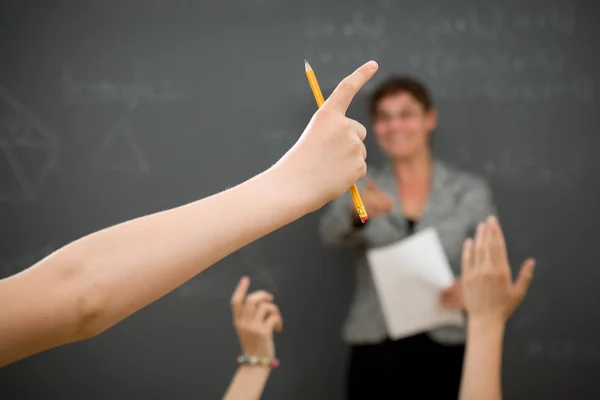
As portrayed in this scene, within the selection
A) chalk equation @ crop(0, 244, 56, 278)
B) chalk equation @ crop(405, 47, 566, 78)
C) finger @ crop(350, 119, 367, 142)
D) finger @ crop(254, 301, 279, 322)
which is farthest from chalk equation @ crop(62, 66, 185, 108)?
finger @ crop(350, 119, 367, 142)

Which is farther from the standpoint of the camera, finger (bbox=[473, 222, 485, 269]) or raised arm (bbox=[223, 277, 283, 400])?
raised arm (bbox=[223, 277, 283, 400])

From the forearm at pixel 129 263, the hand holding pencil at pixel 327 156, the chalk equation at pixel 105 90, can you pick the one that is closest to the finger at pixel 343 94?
the hand holding pencil at pixel 327 156

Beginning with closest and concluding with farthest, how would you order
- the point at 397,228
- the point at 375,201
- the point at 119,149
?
1. the point at 375,201
2. the point at 397,228
3. the point at 119,149

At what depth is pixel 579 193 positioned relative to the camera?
6.27 ft

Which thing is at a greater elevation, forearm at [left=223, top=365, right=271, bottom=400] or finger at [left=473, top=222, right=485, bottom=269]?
finger at [left=473, top=222, right=485, bottom=269]

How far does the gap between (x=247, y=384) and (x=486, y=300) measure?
456 millimetres

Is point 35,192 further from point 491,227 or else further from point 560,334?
point 560,334

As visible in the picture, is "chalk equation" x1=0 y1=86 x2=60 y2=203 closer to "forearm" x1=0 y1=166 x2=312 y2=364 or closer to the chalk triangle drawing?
the chalk triangle drawing

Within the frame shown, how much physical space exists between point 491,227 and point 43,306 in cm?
72

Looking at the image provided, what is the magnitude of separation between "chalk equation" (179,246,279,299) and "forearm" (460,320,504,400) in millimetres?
1019

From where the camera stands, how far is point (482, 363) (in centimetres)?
90

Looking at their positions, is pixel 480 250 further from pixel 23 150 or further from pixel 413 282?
pixel 23 150

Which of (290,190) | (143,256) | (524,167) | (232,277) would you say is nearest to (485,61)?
(524,167)

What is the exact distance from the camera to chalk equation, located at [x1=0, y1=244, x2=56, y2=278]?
1813mm
